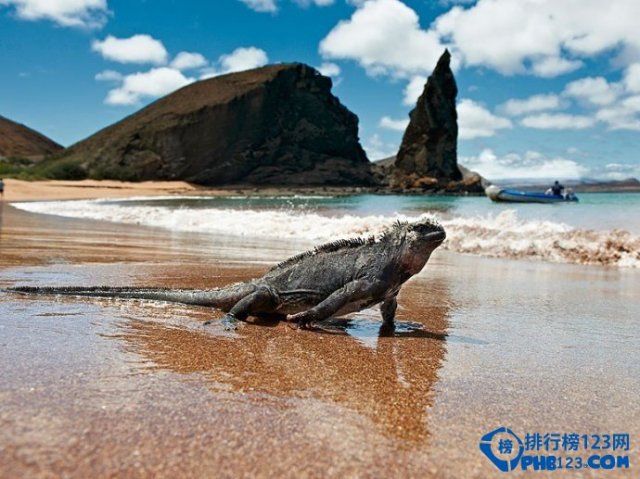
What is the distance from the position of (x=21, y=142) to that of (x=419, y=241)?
151 m

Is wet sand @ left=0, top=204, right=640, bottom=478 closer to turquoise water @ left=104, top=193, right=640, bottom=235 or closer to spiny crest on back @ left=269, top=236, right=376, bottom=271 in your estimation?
spiny crest on back @ left=269, top=236, right=376, bottom=271

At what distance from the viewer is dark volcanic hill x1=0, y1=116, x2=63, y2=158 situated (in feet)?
420

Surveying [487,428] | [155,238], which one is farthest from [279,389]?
[155,238]

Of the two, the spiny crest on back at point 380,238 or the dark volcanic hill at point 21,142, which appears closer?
the spiny crest on back at point 380,238

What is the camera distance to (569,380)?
3.38 meters

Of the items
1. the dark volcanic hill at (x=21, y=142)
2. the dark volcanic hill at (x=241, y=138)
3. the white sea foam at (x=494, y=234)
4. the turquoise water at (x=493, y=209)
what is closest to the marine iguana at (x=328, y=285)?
the white sea foam at (x=494, y=234)

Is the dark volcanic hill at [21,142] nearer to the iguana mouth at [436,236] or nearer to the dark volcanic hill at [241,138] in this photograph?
the dark volcanic hill at [241,138]

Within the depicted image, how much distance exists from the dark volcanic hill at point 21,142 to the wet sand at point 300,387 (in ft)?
436

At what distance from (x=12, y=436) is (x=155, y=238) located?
37.8 feet

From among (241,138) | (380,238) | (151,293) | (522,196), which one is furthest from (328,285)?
(241,138)

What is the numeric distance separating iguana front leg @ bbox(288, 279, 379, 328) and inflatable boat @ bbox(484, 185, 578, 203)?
44483mm

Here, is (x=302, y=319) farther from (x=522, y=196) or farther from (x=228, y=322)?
(x=522, y=196)

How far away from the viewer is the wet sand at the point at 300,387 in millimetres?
2137

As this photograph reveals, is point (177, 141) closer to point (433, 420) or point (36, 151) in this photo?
point (36, 151)
